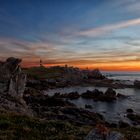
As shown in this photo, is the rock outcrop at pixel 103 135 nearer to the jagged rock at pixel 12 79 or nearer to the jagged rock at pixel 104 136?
the jagged rock at pixel 104 136

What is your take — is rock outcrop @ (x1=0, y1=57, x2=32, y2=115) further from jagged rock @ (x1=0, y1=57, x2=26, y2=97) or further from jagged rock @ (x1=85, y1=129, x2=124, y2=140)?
jagged rock @ (x1=85, y1=129, x2=124, y2=140)

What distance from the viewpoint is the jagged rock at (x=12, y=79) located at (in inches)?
2011

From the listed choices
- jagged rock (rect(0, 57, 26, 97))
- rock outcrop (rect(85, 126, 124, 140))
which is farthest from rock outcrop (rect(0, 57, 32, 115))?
rock outcrop (rect(85, 126, 124, 140))

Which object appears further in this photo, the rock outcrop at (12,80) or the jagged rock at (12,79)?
the jagged rock at (12,79)

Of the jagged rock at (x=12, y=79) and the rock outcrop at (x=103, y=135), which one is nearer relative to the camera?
the rock outcrop at (x=103, y=135)

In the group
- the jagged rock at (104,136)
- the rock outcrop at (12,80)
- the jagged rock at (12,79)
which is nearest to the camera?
the jagged rock at (104,136)

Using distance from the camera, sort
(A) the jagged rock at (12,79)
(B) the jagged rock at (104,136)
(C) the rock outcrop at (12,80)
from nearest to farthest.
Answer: (B) the jagged rock at (104,136)
(C) the rock outcrop at (12,80)
(A) the jagged rock at (12,79)

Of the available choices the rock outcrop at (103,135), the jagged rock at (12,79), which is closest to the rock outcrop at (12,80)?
the jagged rock at (12,79)

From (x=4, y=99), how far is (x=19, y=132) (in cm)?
2337

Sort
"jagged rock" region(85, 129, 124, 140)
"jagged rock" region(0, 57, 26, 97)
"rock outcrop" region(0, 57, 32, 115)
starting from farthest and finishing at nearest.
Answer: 1. "jagged rock" region(0, 57, 26, 97)
2. "rock outcrop" region(0, 57, 32, 115)
3. "jagged rock" region(85, 129, 124, 140)

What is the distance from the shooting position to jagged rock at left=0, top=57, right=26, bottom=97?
51.1 meters

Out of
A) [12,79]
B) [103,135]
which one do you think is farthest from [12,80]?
[103,135]

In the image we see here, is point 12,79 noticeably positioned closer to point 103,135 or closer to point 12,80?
point 12,80

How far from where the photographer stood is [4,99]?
134 feet
